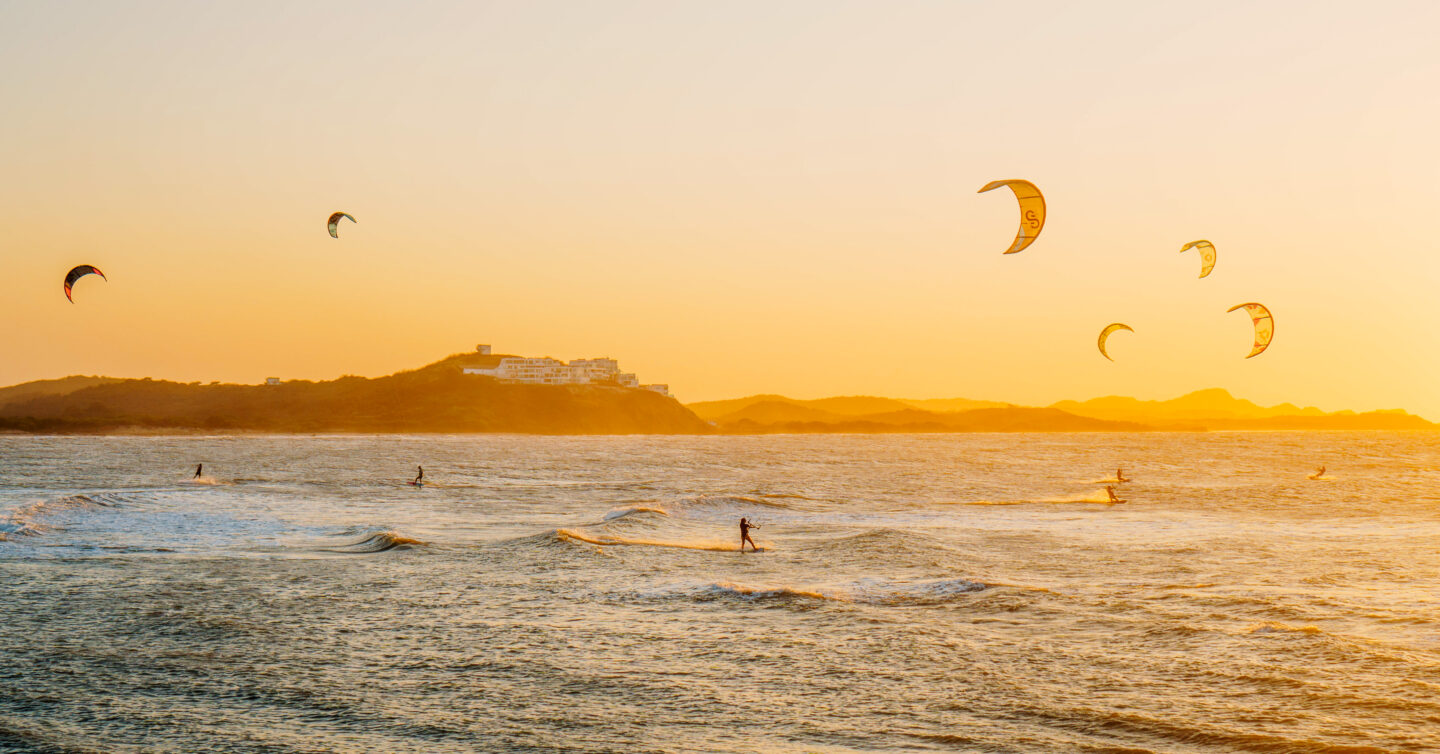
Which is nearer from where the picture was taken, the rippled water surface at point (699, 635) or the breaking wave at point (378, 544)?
the rippled water surface at point (699, 635)

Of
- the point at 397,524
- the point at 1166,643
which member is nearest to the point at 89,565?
the point at 397,524

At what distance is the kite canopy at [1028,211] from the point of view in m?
21.9

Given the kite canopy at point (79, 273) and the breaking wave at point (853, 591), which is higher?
the kite canopy at point (79, 273)

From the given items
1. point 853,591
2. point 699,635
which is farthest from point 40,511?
point 853,591

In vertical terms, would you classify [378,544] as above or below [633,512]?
above

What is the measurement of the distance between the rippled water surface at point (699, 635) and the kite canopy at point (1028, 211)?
295 inches

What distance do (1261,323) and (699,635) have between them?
87.7ft

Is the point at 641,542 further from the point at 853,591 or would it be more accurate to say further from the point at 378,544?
the point at 853,591

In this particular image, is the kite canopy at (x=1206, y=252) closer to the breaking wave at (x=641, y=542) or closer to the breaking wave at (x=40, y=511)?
the breaking wave at (x=641, y=542)

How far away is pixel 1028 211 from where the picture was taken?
2234cm

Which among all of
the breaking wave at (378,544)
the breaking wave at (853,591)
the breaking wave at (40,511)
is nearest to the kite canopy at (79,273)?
the breaking wave at (40,511)

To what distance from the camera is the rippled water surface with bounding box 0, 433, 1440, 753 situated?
12008mm

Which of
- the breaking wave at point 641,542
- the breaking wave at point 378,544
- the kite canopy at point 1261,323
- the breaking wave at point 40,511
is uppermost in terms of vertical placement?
the kite canopy at point 1261,323

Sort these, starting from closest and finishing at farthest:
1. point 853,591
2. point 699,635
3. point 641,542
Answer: point 699,635 < point 853,591 < point 641,542
